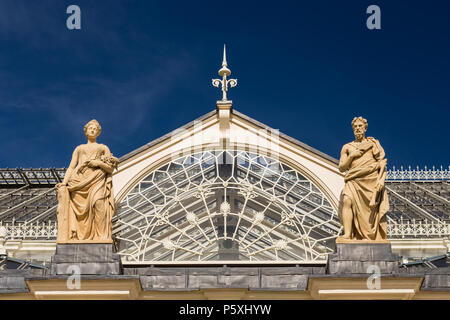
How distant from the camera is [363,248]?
631 inches

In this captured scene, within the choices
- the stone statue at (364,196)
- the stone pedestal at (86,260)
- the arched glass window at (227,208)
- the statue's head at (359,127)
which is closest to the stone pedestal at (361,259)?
the stone statue at (364,196)

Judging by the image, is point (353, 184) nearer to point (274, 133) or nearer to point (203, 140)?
point (274, 133)

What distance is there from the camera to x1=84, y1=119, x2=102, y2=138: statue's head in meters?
17.1

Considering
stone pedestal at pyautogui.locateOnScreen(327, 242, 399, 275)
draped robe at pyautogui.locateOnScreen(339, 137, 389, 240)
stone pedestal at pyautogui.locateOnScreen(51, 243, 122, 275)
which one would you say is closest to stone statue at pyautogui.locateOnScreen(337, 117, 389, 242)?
draped robe at pyautogui.locateOnScreen(339, 137, 389, 240)

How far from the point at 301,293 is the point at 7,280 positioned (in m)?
5.55

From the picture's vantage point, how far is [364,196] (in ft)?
53.5

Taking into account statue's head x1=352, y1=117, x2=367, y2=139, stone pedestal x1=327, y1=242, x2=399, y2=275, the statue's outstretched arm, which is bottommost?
stone pedestal x1=327, y1=242, x2=399, y2=275

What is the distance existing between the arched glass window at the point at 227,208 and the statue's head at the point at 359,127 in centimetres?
198

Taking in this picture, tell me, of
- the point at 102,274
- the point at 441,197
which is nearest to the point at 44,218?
the point at 102,274

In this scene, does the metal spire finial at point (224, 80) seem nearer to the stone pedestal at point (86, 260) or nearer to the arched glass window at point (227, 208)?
the arched glass window at point (227, 208)

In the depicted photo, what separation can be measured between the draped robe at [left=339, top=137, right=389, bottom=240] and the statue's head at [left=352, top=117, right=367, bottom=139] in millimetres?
565

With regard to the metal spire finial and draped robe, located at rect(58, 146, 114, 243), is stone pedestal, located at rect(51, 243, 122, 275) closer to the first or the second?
draped robe, located at rect(58, 146, 114, 243)
